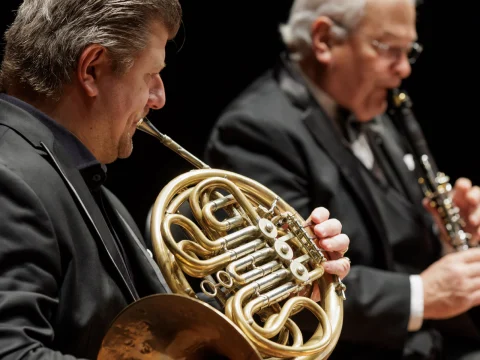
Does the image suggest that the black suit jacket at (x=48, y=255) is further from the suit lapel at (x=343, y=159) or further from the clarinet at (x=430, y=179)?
the clarinet at (x=430, y=179)

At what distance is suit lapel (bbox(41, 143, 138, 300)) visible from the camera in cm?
125

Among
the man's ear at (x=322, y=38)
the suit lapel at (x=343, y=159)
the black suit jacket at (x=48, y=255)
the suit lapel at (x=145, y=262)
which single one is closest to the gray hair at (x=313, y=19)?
the man's ear at (x=322, y=38)

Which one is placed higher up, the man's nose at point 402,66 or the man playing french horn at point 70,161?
the man playing french horn at point 70,161

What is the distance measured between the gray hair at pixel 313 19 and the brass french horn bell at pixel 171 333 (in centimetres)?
134

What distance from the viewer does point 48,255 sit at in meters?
1.14

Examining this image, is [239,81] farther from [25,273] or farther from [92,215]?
[25,273]

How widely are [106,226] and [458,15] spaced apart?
2020 mm

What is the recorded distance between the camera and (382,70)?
7.41 ft

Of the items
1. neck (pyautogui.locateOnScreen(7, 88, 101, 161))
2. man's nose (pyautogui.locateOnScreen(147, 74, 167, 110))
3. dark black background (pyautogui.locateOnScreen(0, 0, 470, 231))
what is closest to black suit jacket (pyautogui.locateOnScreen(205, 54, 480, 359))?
dark black background (pyautogui.locateOnScreen(0, 0, 470, 231))

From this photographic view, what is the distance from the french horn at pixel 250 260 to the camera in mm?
1259

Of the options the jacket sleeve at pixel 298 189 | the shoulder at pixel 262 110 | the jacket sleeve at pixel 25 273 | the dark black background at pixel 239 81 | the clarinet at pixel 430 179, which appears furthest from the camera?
the dark black background at pixel 239 81

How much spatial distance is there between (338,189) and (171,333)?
3.39 feet

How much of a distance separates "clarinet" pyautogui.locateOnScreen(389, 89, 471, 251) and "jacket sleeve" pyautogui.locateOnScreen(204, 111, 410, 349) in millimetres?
279

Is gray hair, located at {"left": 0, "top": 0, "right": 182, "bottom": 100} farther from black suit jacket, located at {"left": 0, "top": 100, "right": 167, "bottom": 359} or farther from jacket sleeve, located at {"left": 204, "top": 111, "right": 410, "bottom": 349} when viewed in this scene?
jacket sleeve, located at {"left": 204, "top": 111, "right": 410, "bottom": 349}
